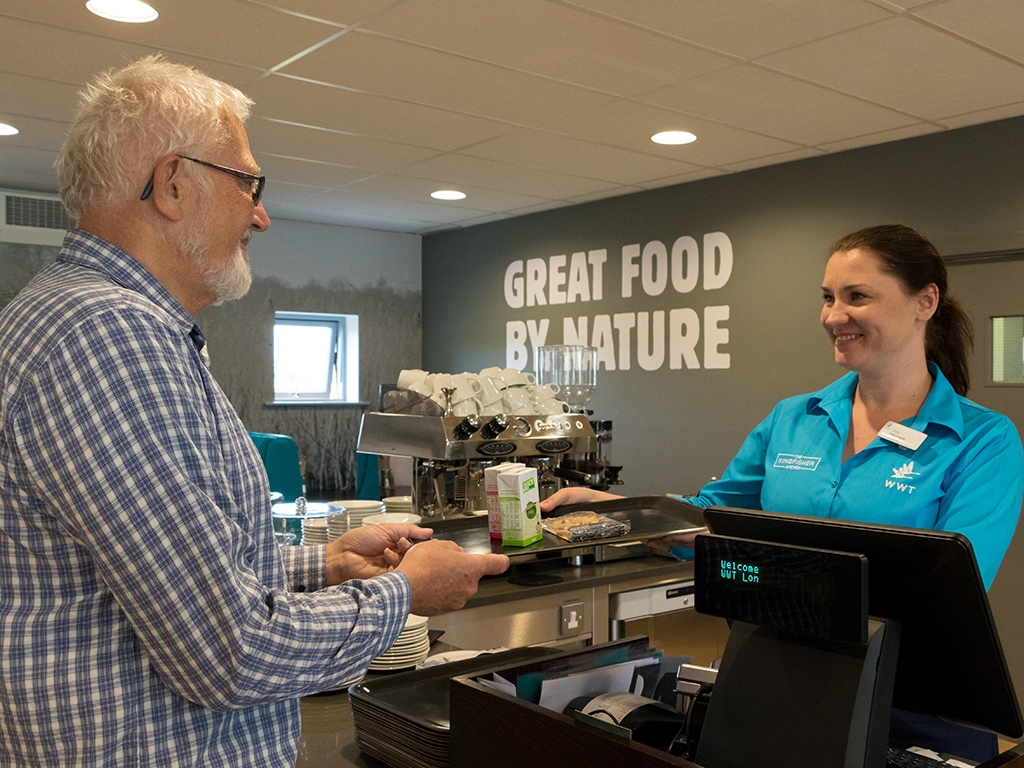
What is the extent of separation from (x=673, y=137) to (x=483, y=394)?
69.8 inches

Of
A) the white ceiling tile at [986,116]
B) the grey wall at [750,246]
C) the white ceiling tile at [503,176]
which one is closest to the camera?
the white ceiling tile at [986,116]

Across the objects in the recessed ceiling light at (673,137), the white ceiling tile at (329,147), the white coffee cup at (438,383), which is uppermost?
the white ceiling tile at (329,147)

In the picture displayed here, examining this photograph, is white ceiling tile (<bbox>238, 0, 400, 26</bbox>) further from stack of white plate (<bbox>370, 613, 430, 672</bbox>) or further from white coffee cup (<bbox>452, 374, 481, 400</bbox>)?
stack of white plate (<bbox>370, 613, 430, 672</bbox>)

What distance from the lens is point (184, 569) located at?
0.91 metres

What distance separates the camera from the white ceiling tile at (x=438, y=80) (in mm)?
3316

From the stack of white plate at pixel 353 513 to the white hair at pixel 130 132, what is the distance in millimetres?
1969

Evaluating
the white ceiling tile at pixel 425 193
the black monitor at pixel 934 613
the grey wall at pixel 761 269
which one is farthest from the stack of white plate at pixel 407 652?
the white ceiling tile at pixel 425 193

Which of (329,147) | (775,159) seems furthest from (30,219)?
(775,159)

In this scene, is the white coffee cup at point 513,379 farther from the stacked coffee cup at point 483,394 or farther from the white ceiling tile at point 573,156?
the white ceiling tile at point 573,156

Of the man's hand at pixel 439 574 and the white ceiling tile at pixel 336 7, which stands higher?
the white ceiling tile at pixel 336 7

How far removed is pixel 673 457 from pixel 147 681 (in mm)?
4975

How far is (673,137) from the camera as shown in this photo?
447 cm

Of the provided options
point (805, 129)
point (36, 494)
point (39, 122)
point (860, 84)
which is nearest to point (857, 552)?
point (36, 494)

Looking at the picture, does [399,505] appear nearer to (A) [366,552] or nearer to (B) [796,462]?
(B) [796,462]
